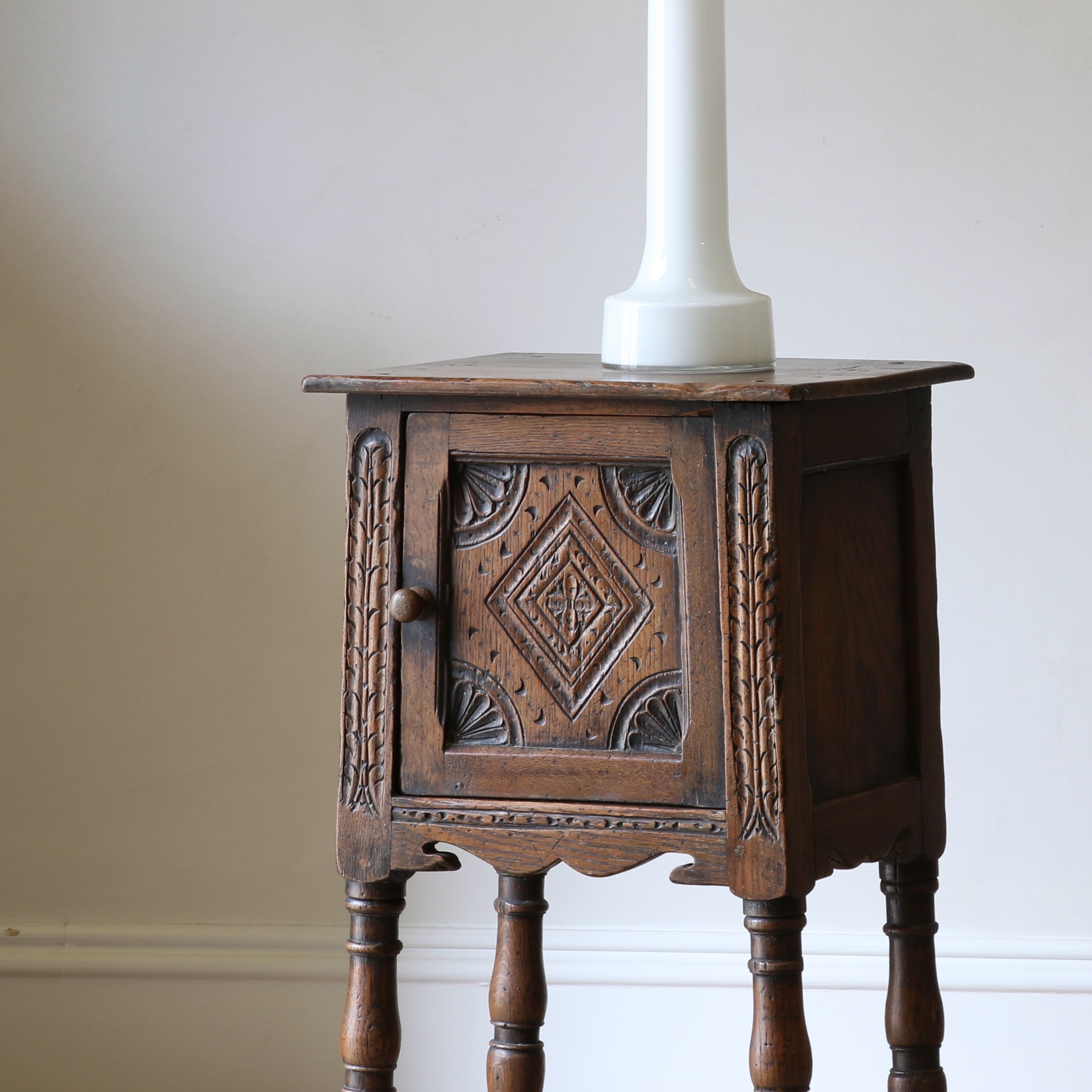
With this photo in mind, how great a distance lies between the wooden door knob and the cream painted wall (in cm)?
64

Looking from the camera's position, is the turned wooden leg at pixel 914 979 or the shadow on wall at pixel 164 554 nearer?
the turned wooden leg at pixel 914 979

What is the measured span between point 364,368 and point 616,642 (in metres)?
0.72

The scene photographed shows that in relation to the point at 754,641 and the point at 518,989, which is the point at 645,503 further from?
the point at 518,989

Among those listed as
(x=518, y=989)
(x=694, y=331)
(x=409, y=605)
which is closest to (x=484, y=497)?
(x=409, y=605)

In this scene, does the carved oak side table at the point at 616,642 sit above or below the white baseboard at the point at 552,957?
above

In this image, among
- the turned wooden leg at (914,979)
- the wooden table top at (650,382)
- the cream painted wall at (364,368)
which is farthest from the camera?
the cream painted wall at (364,368)

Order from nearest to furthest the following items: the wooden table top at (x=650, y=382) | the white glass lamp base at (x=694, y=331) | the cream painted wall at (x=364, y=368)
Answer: the wooden table top at (x=650, y=382) → the white glass lamp base at (x=694, y=331) → the cream painted wall at (x=364, y=368)

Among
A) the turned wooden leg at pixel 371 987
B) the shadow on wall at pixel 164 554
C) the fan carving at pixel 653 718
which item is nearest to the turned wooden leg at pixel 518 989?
the turned wooden leg at pixel 371 987

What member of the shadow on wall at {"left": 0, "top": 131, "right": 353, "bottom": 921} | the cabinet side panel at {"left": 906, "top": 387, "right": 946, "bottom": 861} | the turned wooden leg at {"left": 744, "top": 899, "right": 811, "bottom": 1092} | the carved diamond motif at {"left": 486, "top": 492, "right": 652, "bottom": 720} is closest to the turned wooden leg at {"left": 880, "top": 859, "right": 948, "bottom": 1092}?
the cabinet side panel at {"left": 906, "top": 387, "right": 946, "bottom": 861}

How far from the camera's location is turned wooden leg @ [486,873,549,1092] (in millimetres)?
1267

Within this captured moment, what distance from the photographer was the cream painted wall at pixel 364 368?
1562 mm

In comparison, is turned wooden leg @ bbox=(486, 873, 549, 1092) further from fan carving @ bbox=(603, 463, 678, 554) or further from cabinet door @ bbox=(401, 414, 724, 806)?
fan carving @ bbox=(603, 463, 678, 554)

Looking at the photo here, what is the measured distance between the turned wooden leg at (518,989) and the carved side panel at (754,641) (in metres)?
0.35

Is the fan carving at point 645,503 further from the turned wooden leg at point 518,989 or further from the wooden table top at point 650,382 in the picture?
the turned wooden leg at point 518,989
